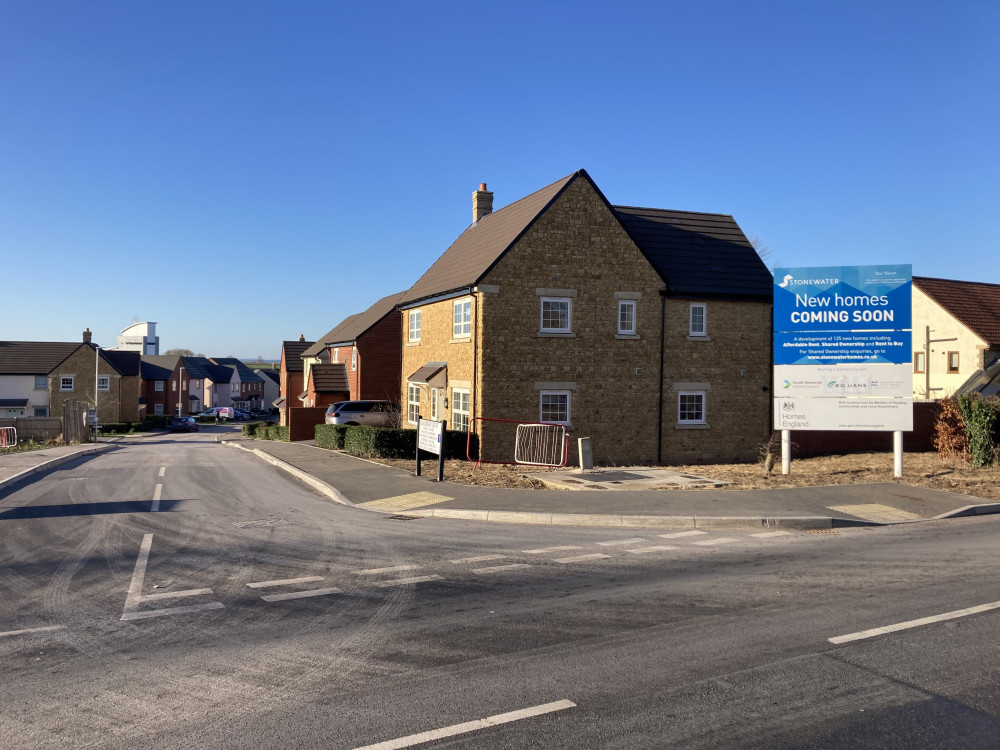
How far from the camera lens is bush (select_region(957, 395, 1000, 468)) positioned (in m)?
18.9

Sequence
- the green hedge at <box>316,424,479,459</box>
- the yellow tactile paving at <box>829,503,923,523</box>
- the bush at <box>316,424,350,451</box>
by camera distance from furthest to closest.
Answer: the bush at <box>316,424,350,451</box>, the green hedge at <box>316,424,479,459</box>, the yellow tactile paving at <box>829,503,923,523</box>

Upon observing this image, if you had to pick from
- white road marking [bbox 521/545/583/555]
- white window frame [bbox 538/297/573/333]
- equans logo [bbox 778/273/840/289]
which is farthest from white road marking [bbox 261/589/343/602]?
white window frame [bbox 538/297/573/333]

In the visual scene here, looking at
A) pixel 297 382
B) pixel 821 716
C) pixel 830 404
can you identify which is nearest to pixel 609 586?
pixel 821 716

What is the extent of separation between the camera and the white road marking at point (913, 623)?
259 inches

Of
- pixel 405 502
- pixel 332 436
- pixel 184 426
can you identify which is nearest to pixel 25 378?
pixel 184 426

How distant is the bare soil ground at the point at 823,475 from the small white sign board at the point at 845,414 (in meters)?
1.18

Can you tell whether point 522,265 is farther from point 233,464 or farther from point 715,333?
point 233,464

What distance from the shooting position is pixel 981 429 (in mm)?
18984

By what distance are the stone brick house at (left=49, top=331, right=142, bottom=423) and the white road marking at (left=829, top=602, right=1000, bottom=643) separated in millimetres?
72401

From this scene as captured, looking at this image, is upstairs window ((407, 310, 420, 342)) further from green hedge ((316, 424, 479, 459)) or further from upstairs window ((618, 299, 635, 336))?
upstairs window ((618, 299, 635, 336))

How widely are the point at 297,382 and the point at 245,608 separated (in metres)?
53.2

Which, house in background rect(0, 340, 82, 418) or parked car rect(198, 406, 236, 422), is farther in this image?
parked car rect(198, 406, 236, 422)

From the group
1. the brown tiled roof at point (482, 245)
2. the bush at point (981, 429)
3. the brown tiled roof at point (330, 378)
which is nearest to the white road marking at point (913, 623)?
the bush at point (981, 429)

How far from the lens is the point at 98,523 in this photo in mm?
12531
